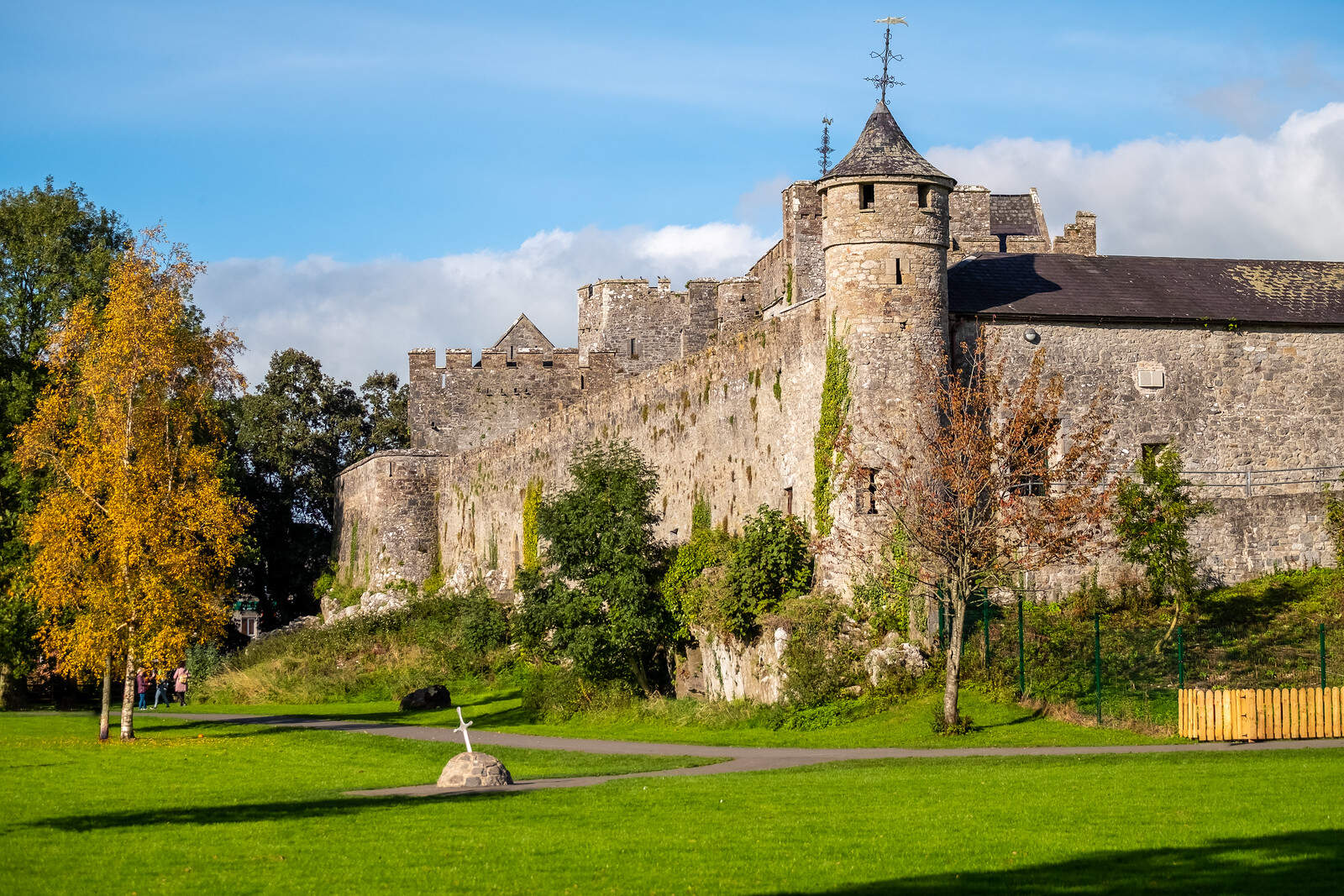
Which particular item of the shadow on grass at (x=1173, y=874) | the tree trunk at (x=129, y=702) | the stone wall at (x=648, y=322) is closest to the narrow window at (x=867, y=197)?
the tree trunk at (x=129, y=702)

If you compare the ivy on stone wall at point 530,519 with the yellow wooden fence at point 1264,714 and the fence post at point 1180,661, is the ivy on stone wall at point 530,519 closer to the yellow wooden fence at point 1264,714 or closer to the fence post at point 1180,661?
the fence post at point 1180,661

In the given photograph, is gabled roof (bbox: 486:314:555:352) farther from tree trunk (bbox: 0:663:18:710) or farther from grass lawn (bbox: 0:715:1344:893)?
grass lawn (bbox: 0:715:1344:893)

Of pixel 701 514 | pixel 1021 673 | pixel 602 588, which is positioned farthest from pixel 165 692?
pixel 1021 673

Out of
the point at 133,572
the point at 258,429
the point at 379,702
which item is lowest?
the point at 379,702

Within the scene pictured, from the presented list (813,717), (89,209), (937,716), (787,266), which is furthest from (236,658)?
(937,716)

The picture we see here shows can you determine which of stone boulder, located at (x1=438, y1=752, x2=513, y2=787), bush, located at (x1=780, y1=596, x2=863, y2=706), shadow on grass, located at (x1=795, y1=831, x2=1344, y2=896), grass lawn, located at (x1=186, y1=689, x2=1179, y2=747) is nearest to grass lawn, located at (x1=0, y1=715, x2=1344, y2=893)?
shadow on grass, located at (x1=795, y1=831, x2=1344, y2=896)

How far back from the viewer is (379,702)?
3778 cm

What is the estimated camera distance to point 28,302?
45969 mm

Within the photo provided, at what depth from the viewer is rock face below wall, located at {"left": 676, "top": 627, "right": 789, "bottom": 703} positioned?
2738cm

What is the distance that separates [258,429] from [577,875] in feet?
170

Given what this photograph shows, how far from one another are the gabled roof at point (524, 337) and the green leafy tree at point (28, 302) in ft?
59.8

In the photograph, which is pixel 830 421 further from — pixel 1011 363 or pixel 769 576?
pixel 1011 363

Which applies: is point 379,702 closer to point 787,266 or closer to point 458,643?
point 458,643

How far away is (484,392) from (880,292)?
2998 centimetres
